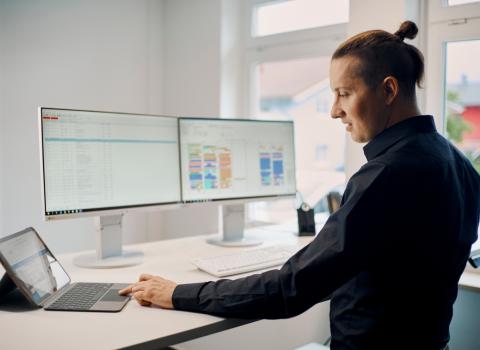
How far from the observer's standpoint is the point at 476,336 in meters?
2.09

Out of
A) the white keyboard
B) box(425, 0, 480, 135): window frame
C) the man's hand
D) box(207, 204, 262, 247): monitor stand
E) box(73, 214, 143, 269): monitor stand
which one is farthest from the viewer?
box(425, 0, 480, 135): window frame

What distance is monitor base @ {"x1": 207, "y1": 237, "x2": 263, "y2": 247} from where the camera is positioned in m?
1.91

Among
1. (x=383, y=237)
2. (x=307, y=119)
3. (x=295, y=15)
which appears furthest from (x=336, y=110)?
(x=295, y=15)

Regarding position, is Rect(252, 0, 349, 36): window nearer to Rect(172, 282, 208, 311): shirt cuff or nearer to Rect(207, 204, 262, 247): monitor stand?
Rect(207, 204, 262, 247): monitor stand

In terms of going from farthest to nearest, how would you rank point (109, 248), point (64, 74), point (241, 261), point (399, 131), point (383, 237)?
point (64, 74) → point (109, 248) → point (241, 261) → point (399, 131) → point (383, 237)

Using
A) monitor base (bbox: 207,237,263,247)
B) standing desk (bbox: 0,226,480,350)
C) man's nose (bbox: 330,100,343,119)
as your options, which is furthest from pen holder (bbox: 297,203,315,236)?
man's nose (bbox: 330,100,343,119)

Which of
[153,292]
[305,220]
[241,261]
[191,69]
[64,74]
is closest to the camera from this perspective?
[153,292]

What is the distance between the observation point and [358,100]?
44.8 inches

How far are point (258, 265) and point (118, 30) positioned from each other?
214cm

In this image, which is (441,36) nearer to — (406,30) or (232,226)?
(406,30)

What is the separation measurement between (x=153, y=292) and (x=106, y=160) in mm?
573

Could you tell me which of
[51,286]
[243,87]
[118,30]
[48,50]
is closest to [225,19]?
[243,87]

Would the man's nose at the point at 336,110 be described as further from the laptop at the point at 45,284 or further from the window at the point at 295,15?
the window at the point at 295,15

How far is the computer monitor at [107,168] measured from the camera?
4.91 feet
